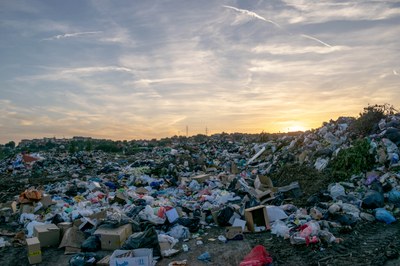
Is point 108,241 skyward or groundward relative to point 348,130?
groundward

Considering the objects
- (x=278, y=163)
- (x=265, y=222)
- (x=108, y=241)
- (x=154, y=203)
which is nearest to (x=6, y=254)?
(x=108, y=241)

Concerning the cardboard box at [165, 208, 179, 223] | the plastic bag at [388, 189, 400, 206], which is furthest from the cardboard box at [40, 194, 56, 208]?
the plastic bag at [388, 189, 400, 206]

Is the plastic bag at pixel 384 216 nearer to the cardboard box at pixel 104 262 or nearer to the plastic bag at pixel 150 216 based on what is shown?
the plastic bag at pixel 150 216

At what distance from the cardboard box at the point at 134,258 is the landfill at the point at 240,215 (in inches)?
0.4

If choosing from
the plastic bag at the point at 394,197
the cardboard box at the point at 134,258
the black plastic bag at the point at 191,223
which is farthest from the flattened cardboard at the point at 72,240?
the plastic bag at the point at 394,197

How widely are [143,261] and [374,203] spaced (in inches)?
155

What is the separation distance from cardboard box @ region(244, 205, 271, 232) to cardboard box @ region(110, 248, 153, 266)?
72.1 inches

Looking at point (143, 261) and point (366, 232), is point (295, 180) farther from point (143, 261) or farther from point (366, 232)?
point (143, 261)

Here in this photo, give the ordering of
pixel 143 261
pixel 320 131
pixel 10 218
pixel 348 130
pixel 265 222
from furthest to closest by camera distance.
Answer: pixel 320 131, pixel 348 130, pixel 10 218, pixel 265 222, pixel 143 261

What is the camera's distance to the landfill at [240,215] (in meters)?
4.23

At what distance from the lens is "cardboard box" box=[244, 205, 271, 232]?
5.16 meters

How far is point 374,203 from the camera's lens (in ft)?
18.2

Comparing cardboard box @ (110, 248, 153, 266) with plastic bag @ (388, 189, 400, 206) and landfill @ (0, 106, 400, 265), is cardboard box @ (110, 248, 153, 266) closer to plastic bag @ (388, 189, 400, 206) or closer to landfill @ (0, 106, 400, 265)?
landfill @ (0, 106, 400, 265)

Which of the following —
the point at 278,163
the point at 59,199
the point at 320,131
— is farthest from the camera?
the point at 320,131
